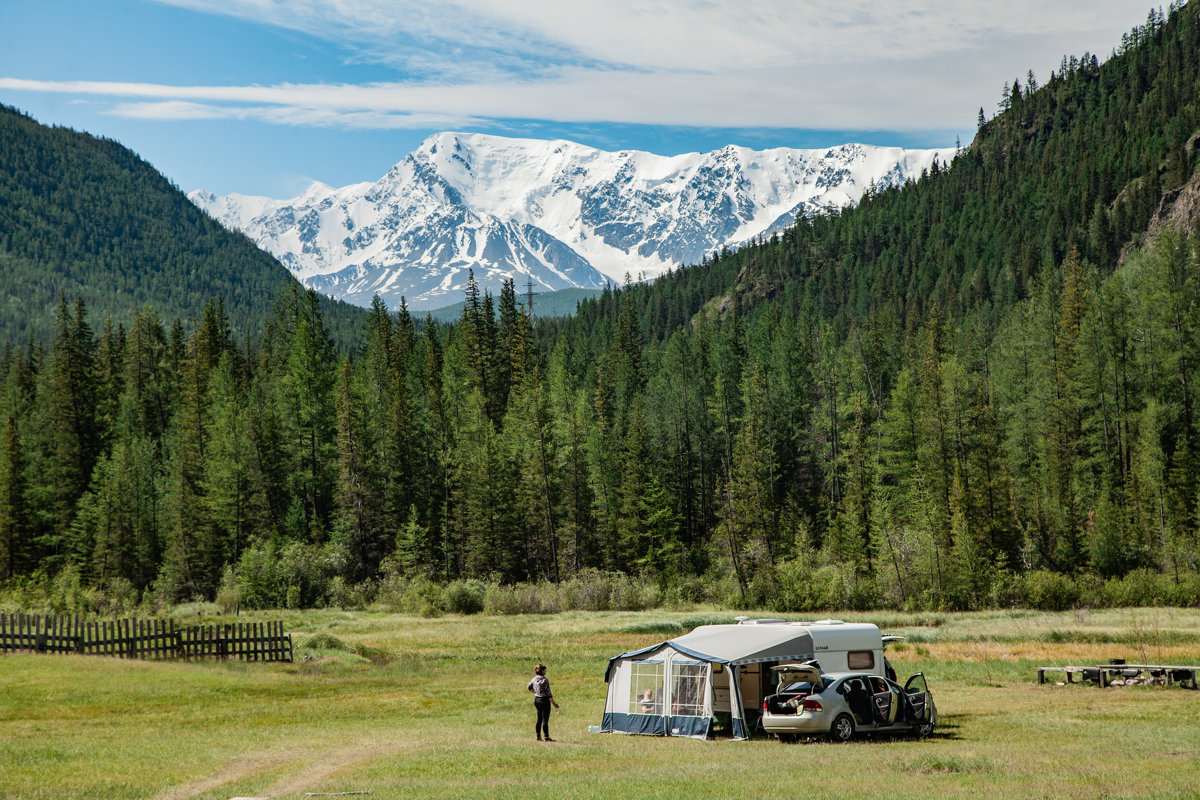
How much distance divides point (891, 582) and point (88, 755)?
58593 millimetres

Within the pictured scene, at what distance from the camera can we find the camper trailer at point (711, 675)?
2491 cm

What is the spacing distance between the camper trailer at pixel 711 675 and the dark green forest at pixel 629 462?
42508mm

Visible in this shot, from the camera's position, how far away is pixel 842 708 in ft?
75.7

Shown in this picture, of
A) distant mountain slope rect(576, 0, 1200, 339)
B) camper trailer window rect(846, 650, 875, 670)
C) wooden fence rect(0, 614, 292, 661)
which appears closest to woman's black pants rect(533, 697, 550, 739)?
camper trailer window rect(846, 650, 875, 670)

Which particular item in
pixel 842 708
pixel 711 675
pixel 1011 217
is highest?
pixel 1011 217

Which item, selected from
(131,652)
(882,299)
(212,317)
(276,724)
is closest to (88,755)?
(276,724)

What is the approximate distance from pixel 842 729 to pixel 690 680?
4221 millimetres

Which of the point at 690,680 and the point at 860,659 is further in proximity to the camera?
the point at 860,659

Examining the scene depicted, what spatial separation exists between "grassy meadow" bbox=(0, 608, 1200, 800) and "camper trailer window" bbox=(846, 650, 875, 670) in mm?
2541

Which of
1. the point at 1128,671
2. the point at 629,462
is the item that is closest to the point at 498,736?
the point at 1128,671

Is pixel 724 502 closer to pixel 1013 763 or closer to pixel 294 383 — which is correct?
pixel 294 383

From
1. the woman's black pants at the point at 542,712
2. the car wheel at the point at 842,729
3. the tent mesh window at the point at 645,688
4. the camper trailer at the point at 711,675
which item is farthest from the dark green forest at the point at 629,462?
the woman's black pants at the point at 542,712

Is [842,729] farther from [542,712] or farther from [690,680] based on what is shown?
[542,712]

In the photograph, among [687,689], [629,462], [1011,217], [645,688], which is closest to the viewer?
[687,689]
